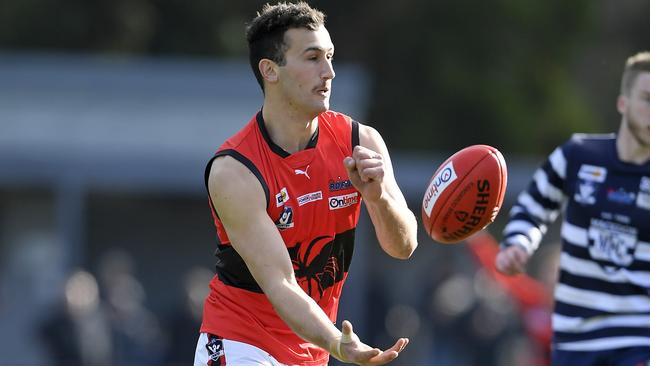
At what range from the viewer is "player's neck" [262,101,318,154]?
6184mm

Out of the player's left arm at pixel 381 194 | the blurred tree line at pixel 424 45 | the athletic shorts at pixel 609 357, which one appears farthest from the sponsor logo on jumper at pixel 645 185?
the blurred tree line at pixel 424 45

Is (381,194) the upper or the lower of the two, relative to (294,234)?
upper

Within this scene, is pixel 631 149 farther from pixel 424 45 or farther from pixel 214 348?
pixel 424 45

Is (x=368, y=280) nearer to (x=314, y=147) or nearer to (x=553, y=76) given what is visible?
(x=553, y=76)

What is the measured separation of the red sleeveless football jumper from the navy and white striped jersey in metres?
1.47

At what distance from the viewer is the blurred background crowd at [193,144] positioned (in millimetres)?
16031

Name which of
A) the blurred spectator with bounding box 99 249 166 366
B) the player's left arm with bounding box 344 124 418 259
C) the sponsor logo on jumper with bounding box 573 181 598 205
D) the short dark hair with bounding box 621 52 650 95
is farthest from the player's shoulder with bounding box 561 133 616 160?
the blurred spectator with bounding box 99 249 166 366

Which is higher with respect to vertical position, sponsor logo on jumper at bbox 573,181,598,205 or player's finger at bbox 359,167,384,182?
player's finger at bbox 359,167,384,182

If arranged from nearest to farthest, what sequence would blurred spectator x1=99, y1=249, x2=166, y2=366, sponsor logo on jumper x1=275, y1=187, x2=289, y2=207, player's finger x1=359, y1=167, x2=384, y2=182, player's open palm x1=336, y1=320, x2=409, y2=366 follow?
player's open palm x1=336, y1=320, x2=409, y2=366
player's finger x1=359, y1=167, x2=384, y2=182
sponsor logo on jumper x1=275, y1=187, x2=289, y2=207
blurred spectator x1=99, y1=249, x2=166, y2=366

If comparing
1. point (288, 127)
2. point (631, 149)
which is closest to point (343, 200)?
point (288, 127)

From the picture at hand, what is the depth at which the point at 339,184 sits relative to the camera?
6125 millimetres

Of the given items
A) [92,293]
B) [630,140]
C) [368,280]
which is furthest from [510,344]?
[630,140]

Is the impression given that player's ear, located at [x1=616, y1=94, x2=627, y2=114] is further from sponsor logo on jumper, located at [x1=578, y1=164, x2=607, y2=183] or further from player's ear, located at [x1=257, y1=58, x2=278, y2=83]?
player's ear, located at [x1=257, y1=58, x2=278, y2=83]

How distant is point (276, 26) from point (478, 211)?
1.28m
